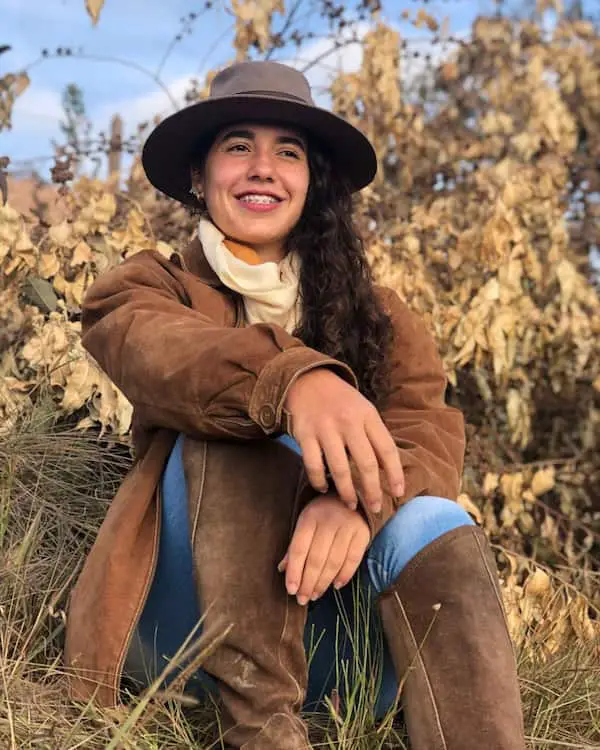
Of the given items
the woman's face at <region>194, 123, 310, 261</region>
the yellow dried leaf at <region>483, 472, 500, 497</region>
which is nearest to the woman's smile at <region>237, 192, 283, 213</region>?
the woman's face at <region>194, 123, 310, 261</region>

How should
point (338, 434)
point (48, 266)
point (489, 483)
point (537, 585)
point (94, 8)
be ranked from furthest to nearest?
1. point (489, 483)
2. point (48, 266)
3. point (537, 585)
4. point (94, 8)
5. point (338, 434)

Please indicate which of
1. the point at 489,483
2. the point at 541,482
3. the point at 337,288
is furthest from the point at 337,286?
the point at 541,482

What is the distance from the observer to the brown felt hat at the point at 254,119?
183cm

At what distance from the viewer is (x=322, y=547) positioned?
4.41ft

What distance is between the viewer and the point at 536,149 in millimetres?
4418

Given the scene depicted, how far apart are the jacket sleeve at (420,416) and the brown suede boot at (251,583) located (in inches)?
9.0

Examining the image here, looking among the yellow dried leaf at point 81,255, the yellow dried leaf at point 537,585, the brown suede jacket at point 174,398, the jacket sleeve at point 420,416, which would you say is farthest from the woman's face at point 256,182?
the yellow dried leaf at point 537,585

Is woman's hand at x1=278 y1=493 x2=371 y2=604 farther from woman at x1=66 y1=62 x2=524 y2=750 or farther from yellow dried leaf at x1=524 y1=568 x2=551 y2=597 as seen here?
yellow dried leaf at x1=524 y1=568 x2=551 y2=597

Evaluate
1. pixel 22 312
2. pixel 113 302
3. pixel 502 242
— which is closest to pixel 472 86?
pixel 502 242

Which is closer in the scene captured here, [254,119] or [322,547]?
[322,547]

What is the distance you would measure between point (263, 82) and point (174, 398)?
0.76m

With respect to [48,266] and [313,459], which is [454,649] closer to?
[313,459]

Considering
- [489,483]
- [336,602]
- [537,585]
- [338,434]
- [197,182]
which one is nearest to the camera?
[338,434]

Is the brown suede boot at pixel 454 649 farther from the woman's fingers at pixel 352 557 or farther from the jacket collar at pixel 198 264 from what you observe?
the jacket collar at pixel 198 264
